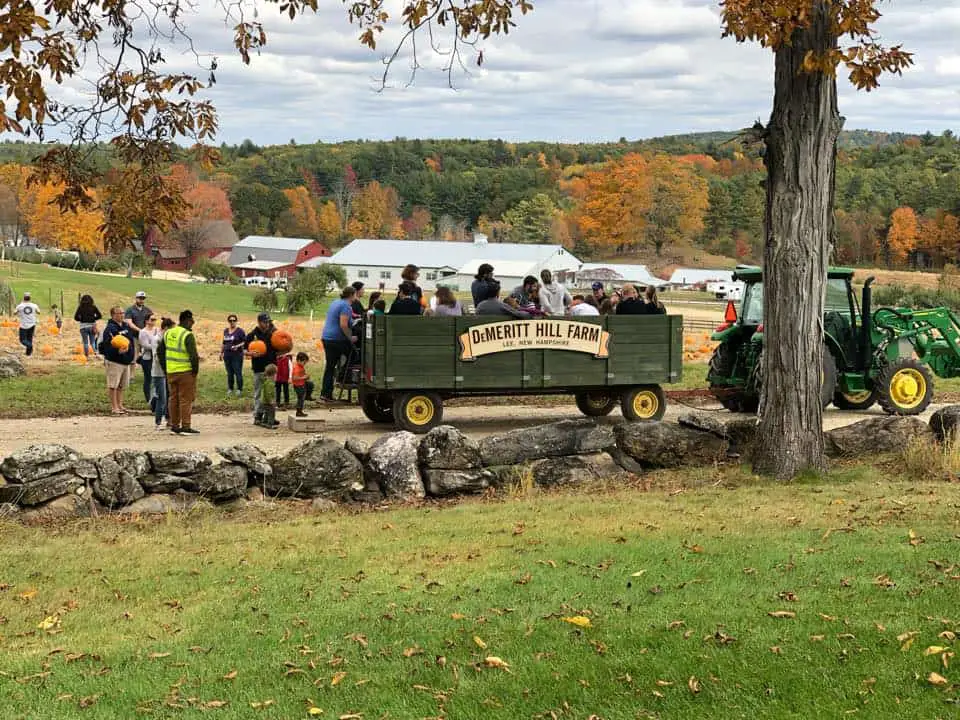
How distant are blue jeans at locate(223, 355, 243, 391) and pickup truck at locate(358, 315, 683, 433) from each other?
3900mm

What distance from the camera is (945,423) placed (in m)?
14.0

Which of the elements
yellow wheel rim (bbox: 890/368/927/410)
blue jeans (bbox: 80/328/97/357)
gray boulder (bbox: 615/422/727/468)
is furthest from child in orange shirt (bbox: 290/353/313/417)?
yellow wheel rim (bbox: 890/368/927/410)

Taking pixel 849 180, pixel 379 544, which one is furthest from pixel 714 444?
pixel 849 180

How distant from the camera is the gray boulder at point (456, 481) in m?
13.0

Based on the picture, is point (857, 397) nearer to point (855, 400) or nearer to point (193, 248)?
point (855, 400)

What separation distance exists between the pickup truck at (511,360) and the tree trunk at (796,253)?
411 centimetres

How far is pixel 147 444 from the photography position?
52.0 feet

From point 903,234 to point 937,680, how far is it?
10566 cm

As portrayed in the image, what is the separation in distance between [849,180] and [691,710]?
416 ft

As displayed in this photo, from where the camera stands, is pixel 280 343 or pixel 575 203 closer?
pixel 280 343

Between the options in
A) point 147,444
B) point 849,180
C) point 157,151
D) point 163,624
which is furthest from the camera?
point 849,180

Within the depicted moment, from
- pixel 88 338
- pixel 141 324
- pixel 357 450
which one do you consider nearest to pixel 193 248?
pixel 88 338

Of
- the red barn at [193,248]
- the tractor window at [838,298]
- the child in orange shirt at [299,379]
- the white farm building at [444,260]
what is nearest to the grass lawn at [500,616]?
the child in orange shirt at [299,379]

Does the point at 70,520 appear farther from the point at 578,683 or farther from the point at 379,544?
the point at 578,683
